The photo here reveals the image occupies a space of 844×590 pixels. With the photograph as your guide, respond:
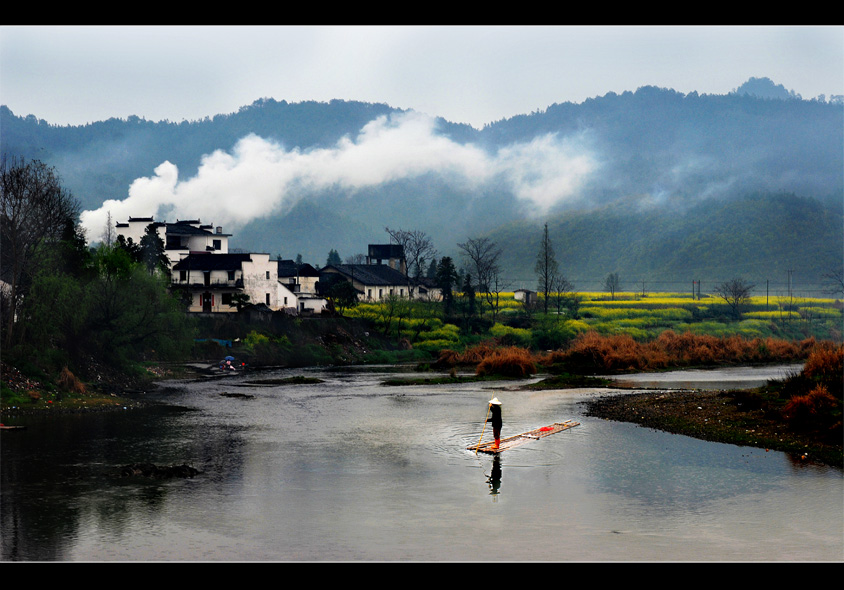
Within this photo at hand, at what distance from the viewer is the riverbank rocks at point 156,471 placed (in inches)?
982

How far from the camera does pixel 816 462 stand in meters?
26.2

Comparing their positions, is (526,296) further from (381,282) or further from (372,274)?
(372,274)

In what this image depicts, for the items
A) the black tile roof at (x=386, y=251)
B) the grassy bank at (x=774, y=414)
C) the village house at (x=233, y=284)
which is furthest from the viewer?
the black tile roof at (x=386, y=251)

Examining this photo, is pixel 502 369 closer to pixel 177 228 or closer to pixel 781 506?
pixel 781 506

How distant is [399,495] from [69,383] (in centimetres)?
2706

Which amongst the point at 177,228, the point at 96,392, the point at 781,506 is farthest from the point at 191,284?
the point at 781,506

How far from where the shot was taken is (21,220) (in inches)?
1864

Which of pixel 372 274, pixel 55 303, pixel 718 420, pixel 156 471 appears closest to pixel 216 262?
pixel 372 274

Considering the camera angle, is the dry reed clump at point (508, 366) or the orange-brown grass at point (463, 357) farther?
the orange-brown grass at point (463, 357)

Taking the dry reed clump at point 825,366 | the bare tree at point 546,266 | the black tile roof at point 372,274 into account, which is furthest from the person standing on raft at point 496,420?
the black tile roof at point 372,274

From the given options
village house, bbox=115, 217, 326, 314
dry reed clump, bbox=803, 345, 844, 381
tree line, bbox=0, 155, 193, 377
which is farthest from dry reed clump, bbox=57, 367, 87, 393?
→ village house, bbox=115, 217, 326, 314

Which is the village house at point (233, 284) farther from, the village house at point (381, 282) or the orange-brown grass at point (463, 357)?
the orange-brown grass at point (463, 357)

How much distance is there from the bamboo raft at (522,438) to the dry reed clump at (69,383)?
2346cm

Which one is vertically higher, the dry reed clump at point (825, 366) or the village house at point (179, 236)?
the village house at point (179, 236)
